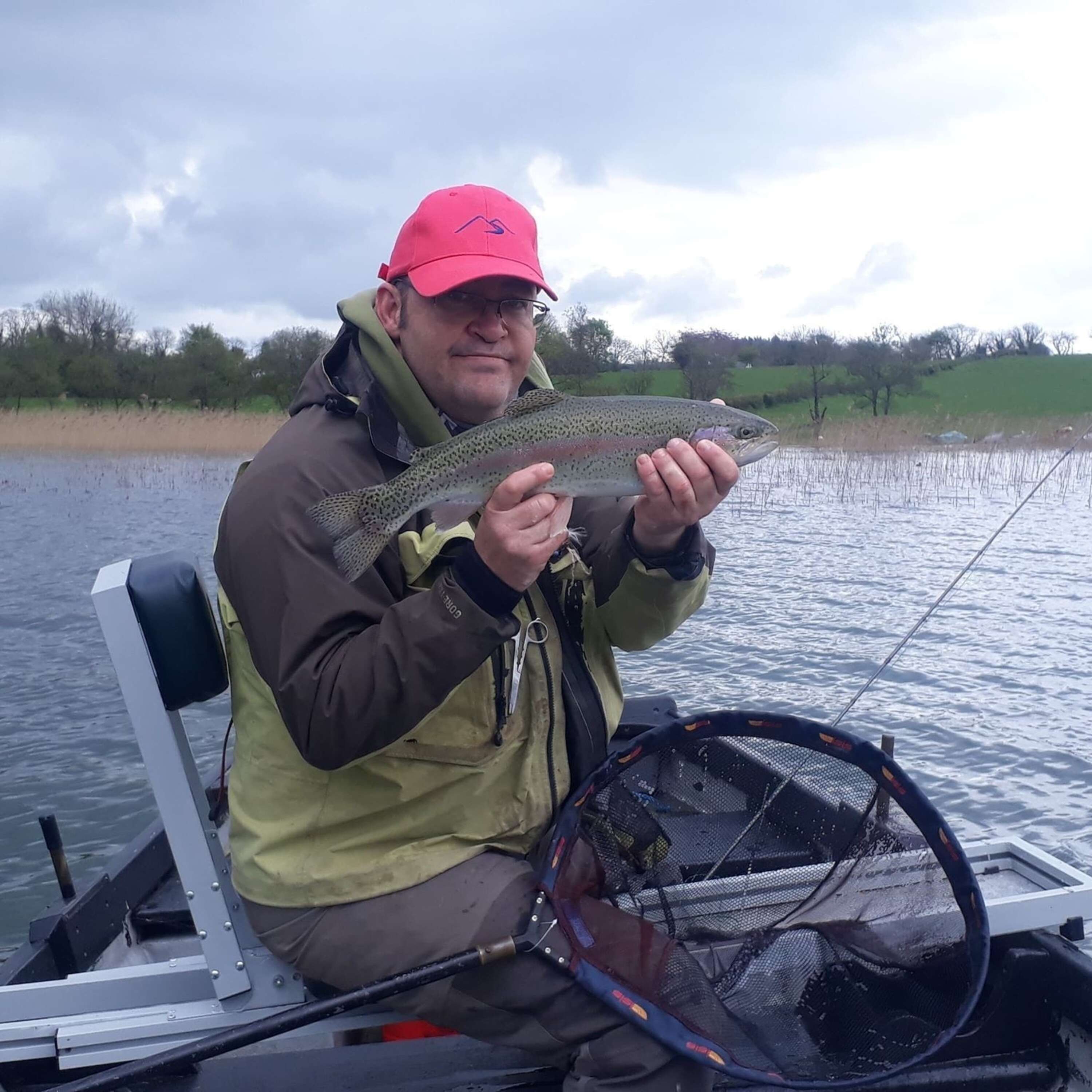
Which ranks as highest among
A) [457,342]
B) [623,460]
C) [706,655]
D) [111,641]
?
[457,342]

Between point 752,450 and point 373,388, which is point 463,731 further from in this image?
point 752,450

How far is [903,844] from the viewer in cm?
284

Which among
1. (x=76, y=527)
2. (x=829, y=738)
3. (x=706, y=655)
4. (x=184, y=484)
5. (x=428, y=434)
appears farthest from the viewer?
(x=184, y=484)

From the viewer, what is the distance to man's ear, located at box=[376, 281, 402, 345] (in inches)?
113

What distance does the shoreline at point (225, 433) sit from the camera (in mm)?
27109

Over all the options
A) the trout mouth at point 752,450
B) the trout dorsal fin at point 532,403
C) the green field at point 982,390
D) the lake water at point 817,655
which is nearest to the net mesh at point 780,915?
the trout mouth at point 752,450

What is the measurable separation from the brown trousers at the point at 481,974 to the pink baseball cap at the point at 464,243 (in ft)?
5.04

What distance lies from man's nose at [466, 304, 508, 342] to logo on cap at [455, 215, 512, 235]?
0.20 metres

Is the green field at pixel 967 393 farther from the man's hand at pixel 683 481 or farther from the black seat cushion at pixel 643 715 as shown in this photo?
the man's hand at pixel 683 481

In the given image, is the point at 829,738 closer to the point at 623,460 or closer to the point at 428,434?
the point at 623,460

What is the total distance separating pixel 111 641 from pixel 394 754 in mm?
764

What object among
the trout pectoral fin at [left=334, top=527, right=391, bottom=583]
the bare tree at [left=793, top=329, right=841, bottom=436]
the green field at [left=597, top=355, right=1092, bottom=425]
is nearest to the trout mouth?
the trout pectoral fin at [left=334, top=527, right=391, bottom=583]

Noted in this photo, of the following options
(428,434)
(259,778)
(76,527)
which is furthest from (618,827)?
(76,527)

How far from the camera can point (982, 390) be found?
69.3 meters
